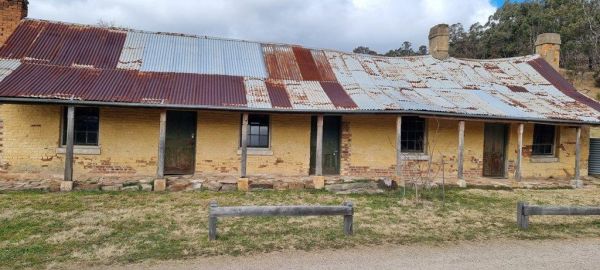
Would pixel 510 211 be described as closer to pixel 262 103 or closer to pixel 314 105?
pixel 314 105

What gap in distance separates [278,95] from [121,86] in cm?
408

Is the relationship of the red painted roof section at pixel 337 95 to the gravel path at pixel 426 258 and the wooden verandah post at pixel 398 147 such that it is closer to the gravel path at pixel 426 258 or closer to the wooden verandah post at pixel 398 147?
the wooden verandah post at pixel 398 147

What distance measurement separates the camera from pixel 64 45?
1195 centimetres

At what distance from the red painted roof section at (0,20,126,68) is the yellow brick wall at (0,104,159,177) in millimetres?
1403

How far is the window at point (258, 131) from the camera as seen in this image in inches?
490

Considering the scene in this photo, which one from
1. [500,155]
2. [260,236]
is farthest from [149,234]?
[500,155]

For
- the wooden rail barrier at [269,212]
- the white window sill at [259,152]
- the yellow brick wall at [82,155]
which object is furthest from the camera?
the white window sill at [259,152]

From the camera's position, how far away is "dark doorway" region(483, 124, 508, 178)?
13797 millimetres

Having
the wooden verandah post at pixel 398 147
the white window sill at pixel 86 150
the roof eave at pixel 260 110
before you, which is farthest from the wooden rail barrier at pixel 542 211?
the white window sill at pixel 86 150

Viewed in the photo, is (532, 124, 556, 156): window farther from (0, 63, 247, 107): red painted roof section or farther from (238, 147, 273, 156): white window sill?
(0, 63, 247, 107): red painted roof section

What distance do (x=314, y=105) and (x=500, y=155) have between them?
7.07m

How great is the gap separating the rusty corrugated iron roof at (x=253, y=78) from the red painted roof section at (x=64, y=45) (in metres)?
0.03

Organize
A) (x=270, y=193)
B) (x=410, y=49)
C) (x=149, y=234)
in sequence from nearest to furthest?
(x=149, y=234), (x=270, y=193), (x=410, y=49)

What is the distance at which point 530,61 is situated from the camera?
16781 millimetres
